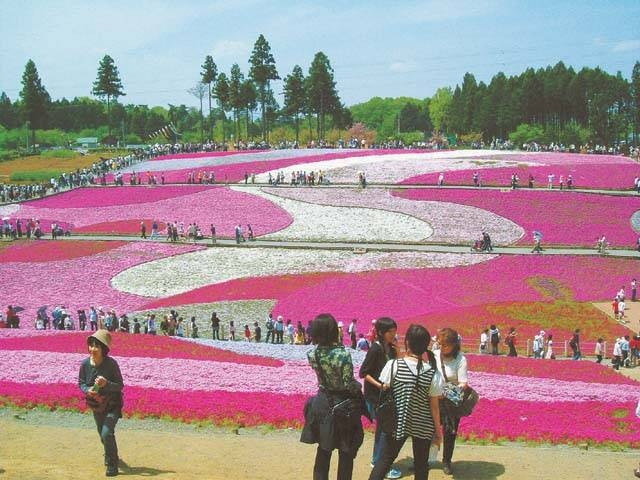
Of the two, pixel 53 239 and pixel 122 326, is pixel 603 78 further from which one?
pixel 122 326

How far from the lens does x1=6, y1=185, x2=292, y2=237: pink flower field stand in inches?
2133

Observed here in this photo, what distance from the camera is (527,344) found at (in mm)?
28531

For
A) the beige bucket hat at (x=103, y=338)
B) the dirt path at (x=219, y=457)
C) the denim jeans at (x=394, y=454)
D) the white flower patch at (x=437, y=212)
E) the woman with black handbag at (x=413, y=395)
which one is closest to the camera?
the woman with black handbag at (x=413, y=395)

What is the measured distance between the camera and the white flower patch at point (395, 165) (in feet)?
220

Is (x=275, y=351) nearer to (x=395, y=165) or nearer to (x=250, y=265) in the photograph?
(x=250, y=265)

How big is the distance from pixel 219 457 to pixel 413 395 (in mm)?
4262

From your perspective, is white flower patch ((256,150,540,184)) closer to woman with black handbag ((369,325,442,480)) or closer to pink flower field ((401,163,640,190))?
pink flower field ((401,163,640,190))

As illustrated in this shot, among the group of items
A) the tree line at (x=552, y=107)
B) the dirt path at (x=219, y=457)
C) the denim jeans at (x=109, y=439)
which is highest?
the tree line at (x=552, y=107)

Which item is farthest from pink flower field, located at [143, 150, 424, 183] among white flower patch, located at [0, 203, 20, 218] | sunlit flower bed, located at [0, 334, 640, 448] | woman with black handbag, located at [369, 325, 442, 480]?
woman with black handbag, located at [369, 325, 442, 480]

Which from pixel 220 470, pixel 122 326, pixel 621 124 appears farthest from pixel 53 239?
pixel 621 124

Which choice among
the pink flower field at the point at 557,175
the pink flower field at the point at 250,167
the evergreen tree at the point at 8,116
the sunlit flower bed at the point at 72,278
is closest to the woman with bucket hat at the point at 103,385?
the sunlit flower bed at the point at 72,278

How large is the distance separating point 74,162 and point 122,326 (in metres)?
71.4

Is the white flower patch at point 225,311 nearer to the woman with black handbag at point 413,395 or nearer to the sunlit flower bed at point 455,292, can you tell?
the sunlit flower bed at point 455,292

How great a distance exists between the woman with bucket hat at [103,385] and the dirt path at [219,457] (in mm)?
437
